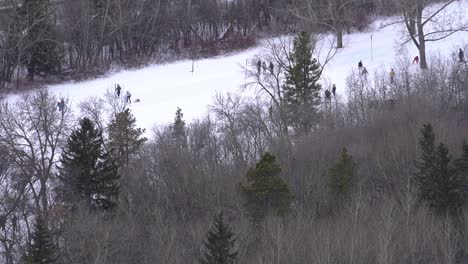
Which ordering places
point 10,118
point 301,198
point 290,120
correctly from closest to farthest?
1. point 301,198
2. point 10,118
3. point 290,120

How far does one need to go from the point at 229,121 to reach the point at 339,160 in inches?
503

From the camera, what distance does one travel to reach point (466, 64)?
130 feet

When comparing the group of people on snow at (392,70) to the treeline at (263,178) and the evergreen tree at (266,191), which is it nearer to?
the treeline at (263,178)

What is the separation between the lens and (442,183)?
23.0 m

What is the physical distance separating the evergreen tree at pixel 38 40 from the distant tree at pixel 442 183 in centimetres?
3604

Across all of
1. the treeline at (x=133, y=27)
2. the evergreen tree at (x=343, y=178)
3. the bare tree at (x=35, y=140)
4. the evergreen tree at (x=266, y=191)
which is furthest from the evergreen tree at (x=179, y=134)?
the treeline at (x=133, y=27)

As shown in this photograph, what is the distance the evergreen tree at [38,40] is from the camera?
169ft

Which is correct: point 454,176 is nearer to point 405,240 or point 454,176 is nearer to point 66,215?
point 405,240

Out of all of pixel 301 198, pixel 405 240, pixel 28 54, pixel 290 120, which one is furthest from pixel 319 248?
pixel 28 54

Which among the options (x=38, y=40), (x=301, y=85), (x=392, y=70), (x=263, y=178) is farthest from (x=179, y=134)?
(x=38, y=40)

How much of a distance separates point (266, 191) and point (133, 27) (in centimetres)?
3675

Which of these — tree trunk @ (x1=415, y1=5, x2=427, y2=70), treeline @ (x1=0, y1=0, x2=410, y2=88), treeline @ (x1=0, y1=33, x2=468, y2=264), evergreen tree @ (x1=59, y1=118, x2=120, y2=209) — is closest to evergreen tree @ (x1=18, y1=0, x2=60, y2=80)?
treeline @ (x1=0, y1=0, x2=410, y2=88)

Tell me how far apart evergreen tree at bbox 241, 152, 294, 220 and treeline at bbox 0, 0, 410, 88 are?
26238 millimetres

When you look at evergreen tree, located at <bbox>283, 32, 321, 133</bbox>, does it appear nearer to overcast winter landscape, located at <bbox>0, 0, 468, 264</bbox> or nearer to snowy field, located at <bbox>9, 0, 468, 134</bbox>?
overcast winter landscape, located at <bbox>0, 0, 468, 264</bbox>
